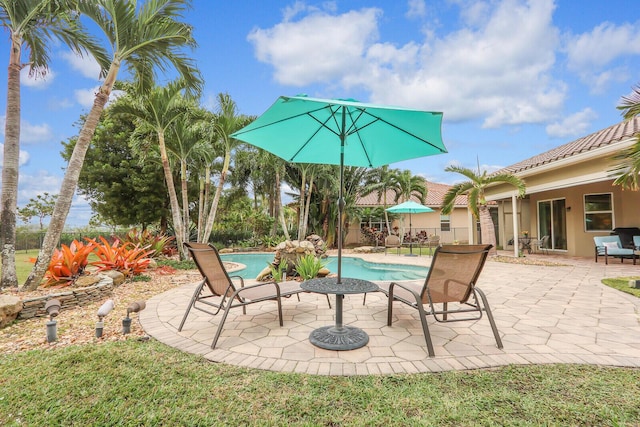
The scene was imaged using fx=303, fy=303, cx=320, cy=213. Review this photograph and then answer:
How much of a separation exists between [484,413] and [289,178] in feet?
57.9

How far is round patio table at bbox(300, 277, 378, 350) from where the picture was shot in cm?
322

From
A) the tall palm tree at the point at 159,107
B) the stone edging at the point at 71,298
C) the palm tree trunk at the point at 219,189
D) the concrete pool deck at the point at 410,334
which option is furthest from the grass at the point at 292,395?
the palm tree trunk at the point at 219,189

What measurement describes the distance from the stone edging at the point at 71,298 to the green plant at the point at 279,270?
3122mm

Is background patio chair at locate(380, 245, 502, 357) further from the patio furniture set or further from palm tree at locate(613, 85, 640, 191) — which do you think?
palm tree at locate(613, 85, 640, 191)

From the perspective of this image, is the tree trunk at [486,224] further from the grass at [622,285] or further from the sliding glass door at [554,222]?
the grass at [622,285]

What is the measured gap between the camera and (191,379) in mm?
2545

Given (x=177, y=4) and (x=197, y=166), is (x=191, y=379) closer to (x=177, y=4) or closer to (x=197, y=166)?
(x=177, y=4)

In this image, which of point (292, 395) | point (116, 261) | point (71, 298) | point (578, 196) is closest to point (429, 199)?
point (578, 196)

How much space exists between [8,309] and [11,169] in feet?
8.95

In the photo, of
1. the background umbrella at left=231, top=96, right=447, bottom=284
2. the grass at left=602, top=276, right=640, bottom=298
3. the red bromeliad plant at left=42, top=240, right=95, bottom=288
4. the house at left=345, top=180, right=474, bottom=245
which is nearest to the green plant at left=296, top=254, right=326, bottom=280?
the background umbrella at left=231, top=96, right=447, bottom=284

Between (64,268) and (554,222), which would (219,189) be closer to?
(64,268)

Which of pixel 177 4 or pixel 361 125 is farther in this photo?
pixel 177 4

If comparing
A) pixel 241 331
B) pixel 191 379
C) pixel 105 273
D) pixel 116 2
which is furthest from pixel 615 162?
pixel 105 273

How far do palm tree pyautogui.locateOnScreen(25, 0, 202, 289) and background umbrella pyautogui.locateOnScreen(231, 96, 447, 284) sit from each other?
387 centimetres
